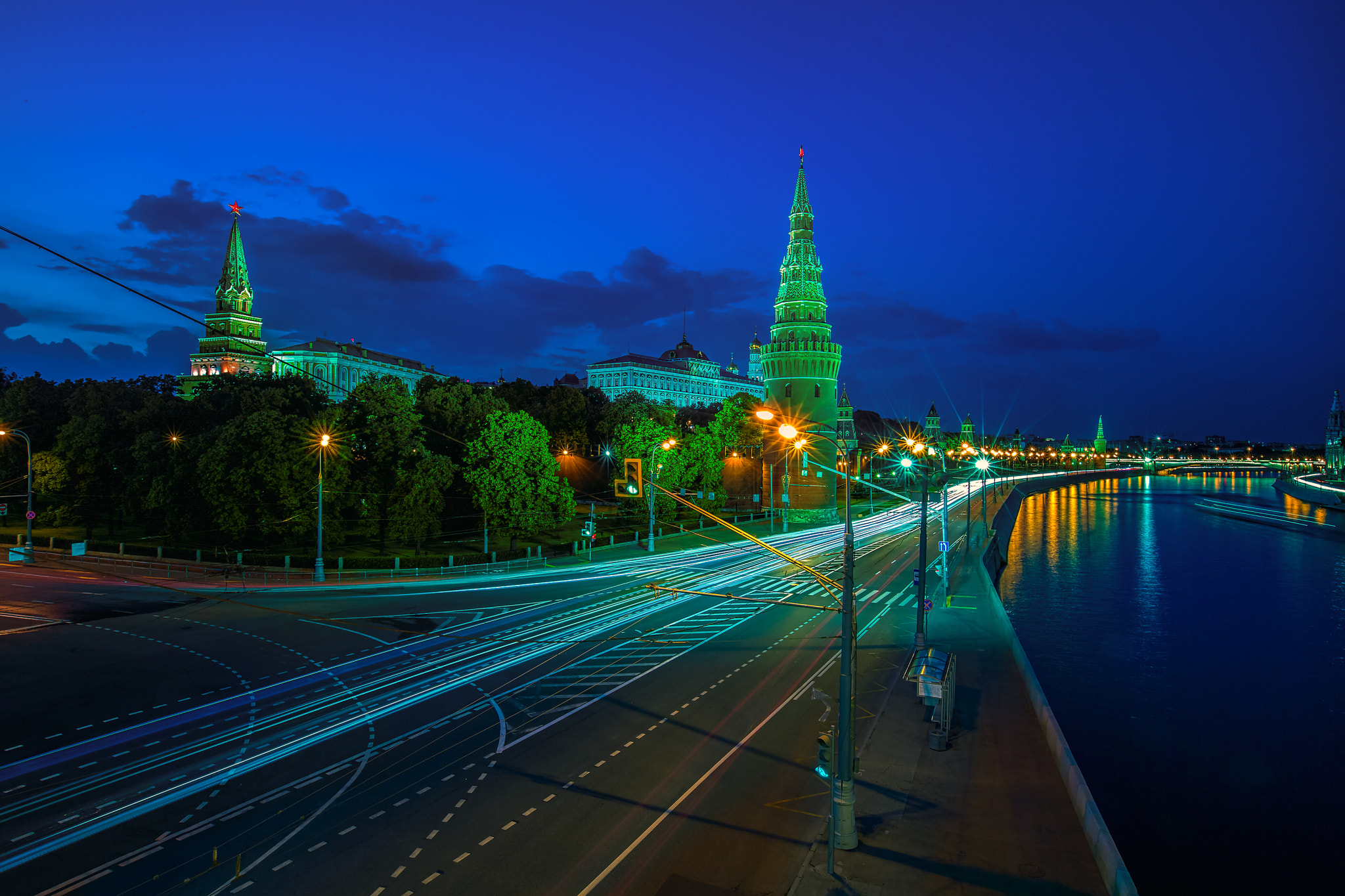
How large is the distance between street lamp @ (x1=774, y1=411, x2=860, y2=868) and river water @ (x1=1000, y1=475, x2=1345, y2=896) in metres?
10.3

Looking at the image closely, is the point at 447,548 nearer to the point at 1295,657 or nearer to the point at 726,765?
the point at 726,765

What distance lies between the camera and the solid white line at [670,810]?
1310cm

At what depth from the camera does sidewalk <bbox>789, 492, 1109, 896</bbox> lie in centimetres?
1327

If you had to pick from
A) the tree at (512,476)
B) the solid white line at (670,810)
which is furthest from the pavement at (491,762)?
the tree at (512,476)

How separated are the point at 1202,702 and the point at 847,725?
85.8 feet

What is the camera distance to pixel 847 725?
575 inches

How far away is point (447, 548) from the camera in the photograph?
1939 inches

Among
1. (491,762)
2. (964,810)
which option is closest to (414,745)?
(491,762)

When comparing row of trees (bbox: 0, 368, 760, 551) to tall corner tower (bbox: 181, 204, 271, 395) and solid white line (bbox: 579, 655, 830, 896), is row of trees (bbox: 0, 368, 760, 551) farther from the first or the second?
tall corner tower (bbox: 181, 204, 271, 395)

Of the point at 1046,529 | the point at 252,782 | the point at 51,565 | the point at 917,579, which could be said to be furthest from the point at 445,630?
the point at 1046,529

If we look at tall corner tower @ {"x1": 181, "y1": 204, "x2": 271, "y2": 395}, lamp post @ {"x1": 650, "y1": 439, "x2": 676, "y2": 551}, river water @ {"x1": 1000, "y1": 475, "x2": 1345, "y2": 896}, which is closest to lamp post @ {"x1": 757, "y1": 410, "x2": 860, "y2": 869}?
river water @ {"x1": 1000, "y1": 475, "x2": 1345, "y2": 896}

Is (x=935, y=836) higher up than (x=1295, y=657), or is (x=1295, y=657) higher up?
(x=935, y=836)

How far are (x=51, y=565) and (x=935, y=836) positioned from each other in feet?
166

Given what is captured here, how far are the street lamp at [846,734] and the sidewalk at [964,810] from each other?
382 mm
